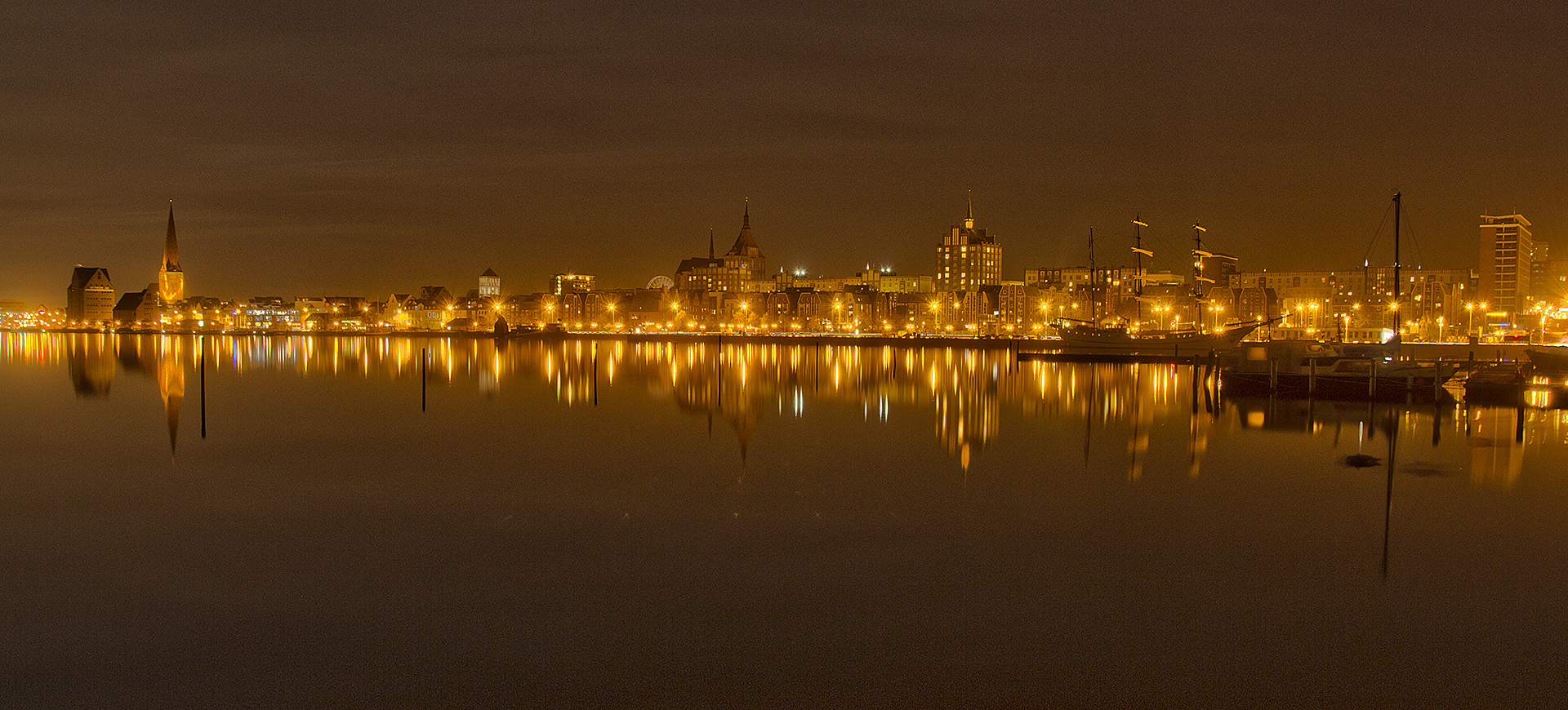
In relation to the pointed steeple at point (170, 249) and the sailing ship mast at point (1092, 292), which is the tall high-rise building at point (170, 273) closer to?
the pointed steeple at point (170, 249)

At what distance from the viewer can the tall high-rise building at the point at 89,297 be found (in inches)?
7239

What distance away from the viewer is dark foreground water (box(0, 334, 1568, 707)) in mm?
8414

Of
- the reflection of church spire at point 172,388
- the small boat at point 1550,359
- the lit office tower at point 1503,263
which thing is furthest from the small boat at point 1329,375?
the lit office tower at point 1503,263

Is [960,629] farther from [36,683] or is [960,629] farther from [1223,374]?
[1223,374]

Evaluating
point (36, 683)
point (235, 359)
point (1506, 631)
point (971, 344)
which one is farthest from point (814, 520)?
point (971, 344)

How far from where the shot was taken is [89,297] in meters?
184

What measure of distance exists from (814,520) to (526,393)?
2622 centimetres

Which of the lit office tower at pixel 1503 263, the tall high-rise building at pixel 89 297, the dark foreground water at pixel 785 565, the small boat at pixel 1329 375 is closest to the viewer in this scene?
the dark foreground water at pixel 785 565

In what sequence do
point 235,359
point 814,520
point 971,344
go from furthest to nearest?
point 971,344
point 235,359
point 814,520

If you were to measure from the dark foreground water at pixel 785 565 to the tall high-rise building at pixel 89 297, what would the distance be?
622 feet

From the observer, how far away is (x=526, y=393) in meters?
38.4

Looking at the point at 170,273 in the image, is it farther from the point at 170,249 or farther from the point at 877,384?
the point at 877,384

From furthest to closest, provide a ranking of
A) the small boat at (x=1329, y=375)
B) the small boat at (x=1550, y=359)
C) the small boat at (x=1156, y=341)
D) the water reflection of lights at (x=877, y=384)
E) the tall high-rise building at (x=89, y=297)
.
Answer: the tall high-rise building at (x=89, y=297)
the small boat at (x=1156, y=341)
the small boat at (x=1550, y=359)
the small boat at (x=1329, y=375)
the water reflection of lights at (x=877, y=384)

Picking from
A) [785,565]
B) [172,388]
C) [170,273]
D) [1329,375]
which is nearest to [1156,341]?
[1329,375]
